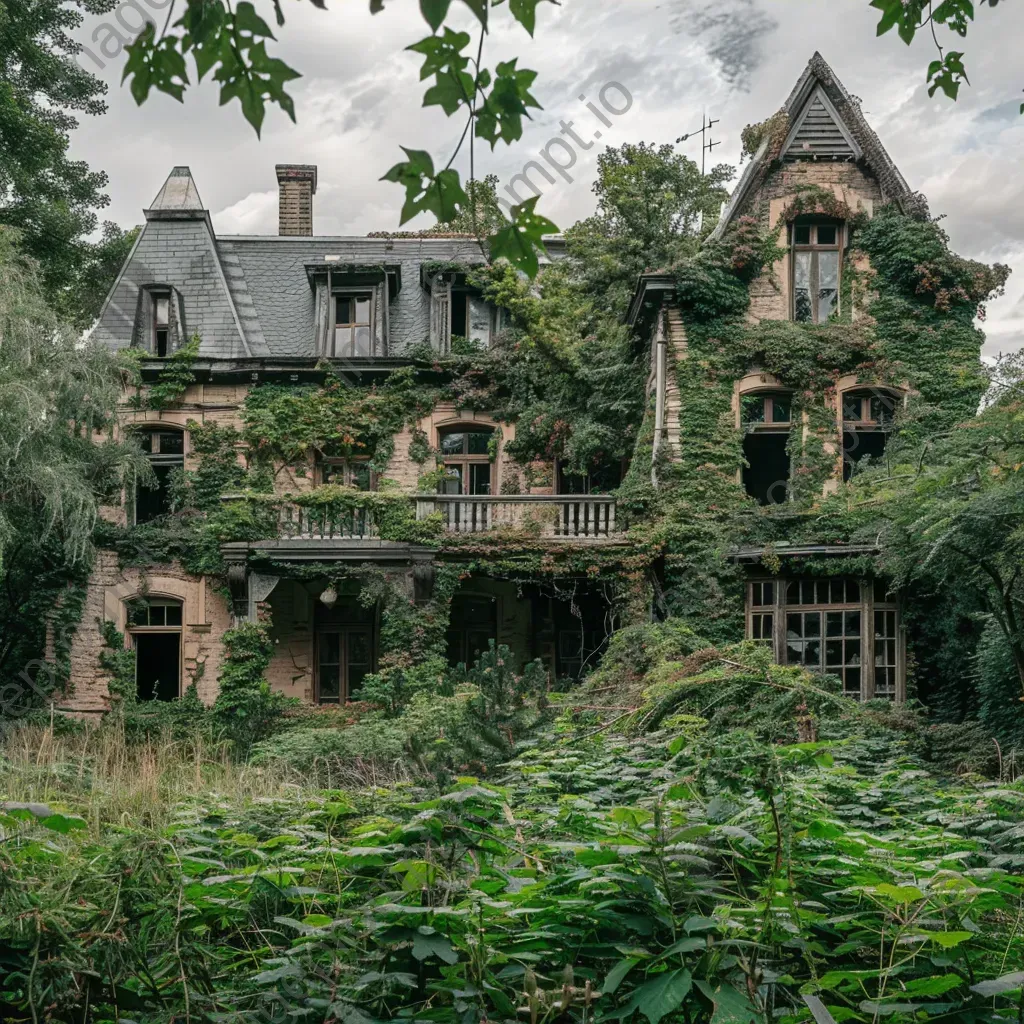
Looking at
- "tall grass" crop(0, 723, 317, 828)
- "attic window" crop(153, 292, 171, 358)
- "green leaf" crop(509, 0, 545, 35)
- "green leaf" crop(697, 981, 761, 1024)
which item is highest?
"attic window" crop(153, 292, 171, 358)

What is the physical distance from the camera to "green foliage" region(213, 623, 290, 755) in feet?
61.1

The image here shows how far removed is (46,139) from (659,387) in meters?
13.2

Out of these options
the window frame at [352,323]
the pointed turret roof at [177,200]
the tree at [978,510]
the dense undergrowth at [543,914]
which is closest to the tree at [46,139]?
the pointed turret roof at [177,200]

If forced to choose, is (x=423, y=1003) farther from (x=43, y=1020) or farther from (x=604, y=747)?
(x=604, y=747)

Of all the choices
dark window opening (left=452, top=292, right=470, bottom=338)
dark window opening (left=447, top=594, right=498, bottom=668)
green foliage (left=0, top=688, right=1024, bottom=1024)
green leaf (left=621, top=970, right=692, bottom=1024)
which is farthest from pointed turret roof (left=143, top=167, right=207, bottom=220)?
green leaf (left=621, top=970, right=692, bottom=1024)

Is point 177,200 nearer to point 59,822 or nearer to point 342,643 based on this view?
point 342,643


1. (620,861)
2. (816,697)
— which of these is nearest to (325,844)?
(620,861)

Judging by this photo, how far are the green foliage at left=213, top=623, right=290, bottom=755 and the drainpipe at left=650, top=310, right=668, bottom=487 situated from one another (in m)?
6.88

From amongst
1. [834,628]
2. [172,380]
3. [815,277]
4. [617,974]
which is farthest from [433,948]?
[172,380]

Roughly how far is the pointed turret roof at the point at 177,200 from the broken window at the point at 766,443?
38.1ft

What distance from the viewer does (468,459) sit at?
2158 cm

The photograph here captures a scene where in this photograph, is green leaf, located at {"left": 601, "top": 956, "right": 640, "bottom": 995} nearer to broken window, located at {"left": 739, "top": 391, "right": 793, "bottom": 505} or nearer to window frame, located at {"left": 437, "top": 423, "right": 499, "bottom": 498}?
broken window, located at {"left": 739, "top": 391, "right": 793, "bottom": 505}

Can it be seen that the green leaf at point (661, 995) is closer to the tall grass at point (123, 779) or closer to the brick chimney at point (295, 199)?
the tall grass at point (123, 779)

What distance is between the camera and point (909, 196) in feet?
61.1
